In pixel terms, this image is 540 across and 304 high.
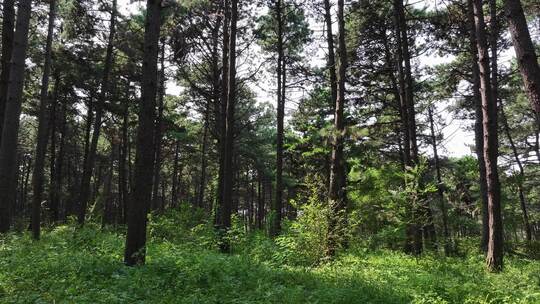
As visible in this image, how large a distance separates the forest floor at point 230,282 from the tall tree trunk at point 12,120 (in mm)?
1428

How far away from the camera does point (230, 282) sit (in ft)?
22.9

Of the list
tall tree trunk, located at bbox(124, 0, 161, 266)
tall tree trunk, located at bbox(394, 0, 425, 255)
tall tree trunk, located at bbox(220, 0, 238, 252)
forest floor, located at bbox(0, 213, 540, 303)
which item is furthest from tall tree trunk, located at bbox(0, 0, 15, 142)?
tall tree trunk, located at bbox(394, 0, 425, 255)

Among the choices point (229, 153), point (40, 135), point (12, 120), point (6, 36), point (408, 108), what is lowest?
point (229, 153)

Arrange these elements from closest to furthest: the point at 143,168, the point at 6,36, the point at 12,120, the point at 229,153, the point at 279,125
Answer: the point at 143,168 → the point at 12,120 → the point at 6,36 → the point at 229,153 → the point at 279,125

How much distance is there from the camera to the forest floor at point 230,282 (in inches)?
233

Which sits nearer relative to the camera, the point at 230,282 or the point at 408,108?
the point at 230,282

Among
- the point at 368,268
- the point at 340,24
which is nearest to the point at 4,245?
the point at 368,268

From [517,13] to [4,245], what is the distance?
11.3 metres

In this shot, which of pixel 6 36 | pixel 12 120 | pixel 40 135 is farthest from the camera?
pixel 40 135

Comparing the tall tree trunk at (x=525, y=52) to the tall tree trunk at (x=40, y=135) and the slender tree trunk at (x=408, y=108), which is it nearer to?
the slender tree trunk at (x=408, y=108)

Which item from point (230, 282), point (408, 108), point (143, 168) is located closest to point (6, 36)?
point (143, 168)

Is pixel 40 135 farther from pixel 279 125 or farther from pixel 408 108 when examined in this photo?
pixel 408 108

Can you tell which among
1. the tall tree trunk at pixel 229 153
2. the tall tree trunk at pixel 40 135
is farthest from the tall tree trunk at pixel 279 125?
the tall tree trunk at pixel 40 135

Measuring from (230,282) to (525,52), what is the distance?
5.56m
